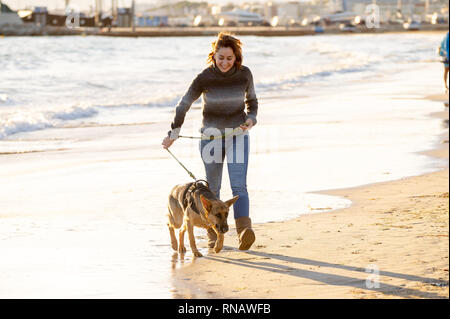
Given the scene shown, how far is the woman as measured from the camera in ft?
21.4

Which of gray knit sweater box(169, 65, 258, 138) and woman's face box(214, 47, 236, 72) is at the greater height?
woman's face box(214, 47, 236, 72)

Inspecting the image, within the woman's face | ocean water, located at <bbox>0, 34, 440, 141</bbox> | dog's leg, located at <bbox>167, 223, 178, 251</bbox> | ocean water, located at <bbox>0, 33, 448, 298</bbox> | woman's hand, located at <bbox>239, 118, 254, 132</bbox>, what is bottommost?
ocean water, located at <bbox>0, 34, 440, 141</bbox>

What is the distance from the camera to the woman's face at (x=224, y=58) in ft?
21.2

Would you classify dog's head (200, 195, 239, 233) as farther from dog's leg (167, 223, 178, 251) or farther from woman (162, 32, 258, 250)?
dog's leg (167, 223, 178, 251)

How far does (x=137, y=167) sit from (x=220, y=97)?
15.7 ft

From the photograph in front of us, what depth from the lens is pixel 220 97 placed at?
6.60 m

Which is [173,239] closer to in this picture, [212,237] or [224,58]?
[212,237]

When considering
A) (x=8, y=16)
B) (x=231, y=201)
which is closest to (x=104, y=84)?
(x=231, y=201)

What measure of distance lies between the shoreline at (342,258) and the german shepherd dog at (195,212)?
237mm

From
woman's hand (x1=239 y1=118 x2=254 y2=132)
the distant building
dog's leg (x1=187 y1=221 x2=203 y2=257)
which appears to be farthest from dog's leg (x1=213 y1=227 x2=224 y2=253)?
the distant building

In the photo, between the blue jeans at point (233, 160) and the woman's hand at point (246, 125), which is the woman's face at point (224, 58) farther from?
the blue jeans at point (233, 160)

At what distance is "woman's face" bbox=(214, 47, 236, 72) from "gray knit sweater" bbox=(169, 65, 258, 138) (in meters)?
0.05

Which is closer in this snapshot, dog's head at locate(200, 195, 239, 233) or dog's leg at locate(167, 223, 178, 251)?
dog's head at locate(200, 195, 239, 233)

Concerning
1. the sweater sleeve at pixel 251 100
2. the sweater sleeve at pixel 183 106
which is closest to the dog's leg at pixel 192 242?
the sweater sleeve at pixel 183 106
